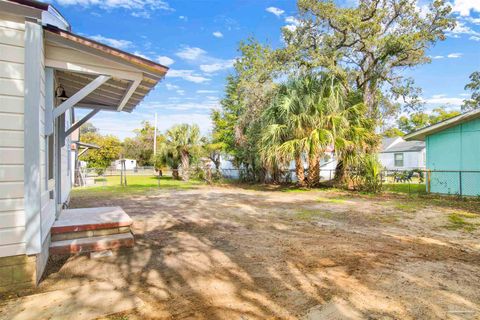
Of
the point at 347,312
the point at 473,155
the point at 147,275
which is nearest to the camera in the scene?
the point at 347,312

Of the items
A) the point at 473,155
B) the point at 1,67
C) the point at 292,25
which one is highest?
the point at 292,25

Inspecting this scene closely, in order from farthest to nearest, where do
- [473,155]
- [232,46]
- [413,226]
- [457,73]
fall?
[457,73]
[232,46]
[473,155]
[413,226]

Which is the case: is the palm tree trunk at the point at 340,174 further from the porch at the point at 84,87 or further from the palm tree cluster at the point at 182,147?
the palm tree cluster at the point at 182,147

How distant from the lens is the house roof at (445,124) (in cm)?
1033

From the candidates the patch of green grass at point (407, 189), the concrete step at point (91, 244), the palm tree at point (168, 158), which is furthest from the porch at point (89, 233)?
the palm tree at point (168, 158)

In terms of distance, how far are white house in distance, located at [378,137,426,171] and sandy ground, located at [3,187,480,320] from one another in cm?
2083

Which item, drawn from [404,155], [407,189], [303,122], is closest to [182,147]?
[303,122]

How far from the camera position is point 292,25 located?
14.8 m

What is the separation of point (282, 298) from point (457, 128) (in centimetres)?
1185

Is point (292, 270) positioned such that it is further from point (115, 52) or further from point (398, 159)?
point (398, 159)

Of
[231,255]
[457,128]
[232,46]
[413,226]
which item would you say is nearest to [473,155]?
[457,128]

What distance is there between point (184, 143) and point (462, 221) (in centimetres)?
1741

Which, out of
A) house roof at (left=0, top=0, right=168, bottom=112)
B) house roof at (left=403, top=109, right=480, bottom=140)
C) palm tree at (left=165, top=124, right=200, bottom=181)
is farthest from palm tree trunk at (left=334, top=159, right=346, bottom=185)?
palm tree at (left=165, top=124, right=200, bottom=181)

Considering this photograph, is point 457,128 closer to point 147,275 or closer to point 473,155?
point 473,155
